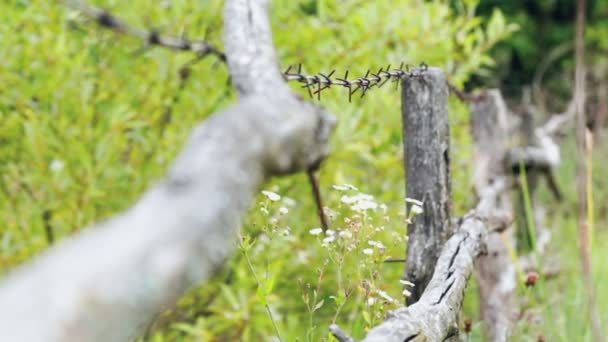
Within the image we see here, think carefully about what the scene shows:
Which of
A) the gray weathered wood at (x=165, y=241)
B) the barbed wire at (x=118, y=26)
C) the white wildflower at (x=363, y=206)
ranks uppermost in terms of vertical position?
the barbed wire at (x=118, y=26)

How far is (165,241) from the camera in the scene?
2.17 ft

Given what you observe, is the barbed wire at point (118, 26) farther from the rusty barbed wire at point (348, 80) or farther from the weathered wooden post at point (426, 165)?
the weathered wooden post at point (426, 165)

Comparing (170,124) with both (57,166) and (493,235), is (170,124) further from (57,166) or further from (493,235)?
(493,235)

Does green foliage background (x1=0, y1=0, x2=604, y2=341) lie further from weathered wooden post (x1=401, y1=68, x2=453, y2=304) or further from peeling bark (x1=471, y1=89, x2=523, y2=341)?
weathered wooden post (x1=401, y1=68, x2=453, y2=304)

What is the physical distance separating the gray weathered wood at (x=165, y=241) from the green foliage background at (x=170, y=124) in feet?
6.92

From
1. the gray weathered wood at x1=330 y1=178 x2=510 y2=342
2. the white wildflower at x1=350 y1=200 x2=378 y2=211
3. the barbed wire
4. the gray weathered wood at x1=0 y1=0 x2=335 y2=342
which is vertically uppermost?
the barbed wire

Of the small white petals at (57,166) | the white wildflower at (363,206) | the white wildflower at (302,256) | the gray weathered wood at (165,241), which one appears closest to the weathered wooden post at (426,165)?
the white wildflower at (363,206)

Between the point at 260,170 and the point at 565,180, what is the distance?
277 inches

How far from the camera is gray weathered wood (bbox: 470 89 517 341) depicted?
10.1 ft

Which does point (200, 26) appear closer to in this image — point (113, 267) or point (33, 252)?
point (33, 252)

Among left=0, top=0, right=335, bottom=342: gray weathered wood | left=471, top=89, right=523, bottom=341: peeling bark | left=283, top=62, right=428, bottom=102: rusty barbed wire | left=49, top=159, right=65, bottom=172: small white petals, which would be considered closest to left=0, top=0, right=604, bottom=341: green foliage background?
left=49, top=159, right=65, bottom=172: small white petals

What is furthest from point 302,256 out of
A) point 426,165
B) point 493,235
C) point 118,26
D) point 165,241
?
point 165,241

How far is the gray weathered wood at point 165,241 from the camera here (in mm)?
600

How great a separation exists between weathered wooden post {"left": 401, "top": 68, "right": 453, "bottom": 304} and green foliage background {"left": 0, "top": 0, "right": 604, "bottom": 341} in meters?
1.00
